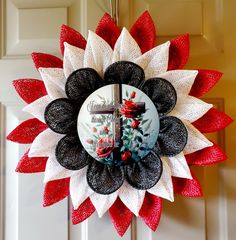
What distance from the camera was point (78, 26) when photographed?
506 millimetres

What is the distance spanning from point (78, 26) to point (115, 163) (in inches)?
10.5

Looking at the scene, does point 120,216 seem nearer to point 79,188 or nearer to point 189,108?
point 79,188

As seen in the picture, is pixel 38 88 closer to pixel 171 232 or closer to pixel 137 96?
pixel 137 96

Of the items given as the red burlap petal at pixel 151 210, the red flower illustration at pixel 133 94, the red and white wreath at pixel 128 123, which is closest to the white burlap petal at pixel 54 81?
the red and white wreath at pixel 128 123

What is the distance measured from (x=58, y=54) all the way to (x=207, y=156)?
317 millimetres

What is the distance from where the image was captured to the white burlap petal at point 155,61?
407 mm

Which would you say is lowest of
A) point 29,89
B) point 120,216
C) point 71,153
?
point 120,216

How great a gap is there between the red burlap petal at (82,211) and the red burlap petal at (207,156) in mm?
173

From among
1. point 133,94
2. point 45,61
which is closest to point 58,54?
point 45,61

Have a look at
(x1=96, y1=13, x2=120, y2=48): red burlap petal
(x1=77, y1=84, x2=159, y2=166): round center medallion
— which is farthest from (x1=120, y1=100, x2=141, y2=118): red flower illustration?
(x1=96, y1=13, x2=120, y2=48): red burlap petal

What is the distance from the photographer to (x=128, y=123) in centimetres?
41

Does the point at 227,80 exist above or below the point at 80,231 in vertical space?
above

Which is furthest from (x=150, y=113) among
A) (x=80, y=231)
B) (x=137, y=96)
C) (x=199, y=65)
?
(x=80, y=231)

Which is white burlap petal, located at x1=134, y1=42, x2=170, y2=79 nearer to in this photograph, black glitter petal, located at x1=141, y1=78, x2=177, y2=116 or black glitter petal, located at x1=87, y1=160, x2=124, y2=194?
black glitter petal, located at x1=141, y1=78, x2=177, y2=116
